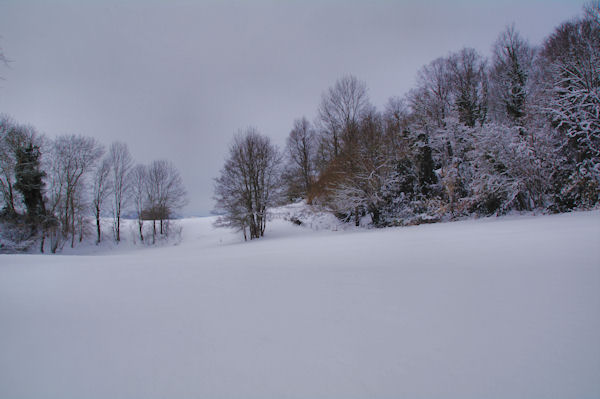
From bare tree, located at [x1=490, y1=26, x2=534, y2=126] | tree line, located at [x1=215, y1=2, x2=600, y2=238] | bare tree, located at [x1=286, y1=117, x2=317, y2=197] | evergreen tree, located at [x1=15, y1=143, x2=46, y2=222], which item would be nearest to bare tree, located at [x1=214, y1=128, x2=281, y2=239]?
tree line, located at [x1=215, y1=2, x2=600, y2=238]

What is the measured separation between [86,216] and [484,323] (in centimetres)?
2861

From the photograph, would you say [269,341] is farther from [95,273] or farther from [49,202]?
[49,202]

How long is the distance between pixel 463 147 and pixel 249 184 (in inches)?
567

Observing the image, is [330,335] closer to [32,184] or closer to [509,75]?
[509,75]

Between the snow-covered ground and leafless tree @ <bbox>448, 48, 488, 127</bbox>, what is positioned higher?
leafless tree @ <bbox>448, 48, 488, 127</bbox>

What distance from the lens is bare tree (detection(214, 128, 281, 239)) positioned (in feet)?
56.0

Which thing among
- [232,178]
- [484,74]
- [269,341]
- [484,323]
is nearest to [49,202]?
[232,178]

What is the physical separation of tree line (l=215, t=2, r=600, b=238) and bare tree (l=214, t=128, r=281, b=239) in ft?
0.26

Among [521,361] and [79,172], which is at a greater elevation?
[79,172]

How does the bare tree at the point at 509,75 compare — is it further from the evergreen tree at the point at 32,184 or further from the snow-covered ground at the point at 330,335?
the evergreen tree at the point at 32,184

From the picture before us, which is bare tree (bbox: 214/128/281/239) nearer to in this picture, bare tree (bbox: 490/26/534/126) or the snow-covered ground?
the snow-covered ground

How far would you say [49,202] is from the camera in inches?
734

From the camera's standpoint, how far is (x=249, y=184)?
17.8 meters

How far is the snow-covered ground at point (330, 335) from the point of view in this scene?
3.85ft
